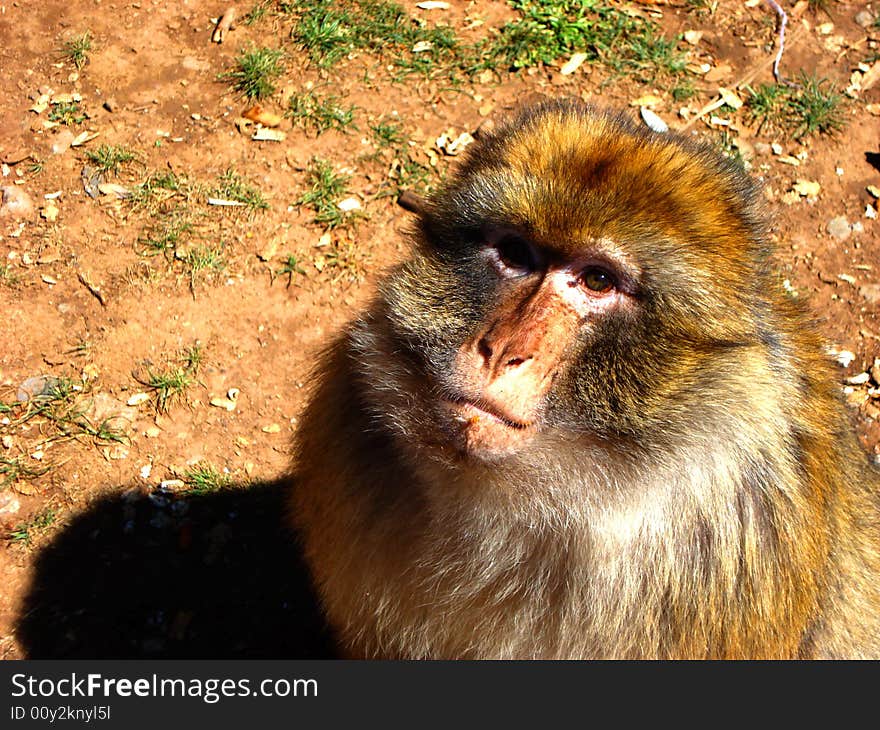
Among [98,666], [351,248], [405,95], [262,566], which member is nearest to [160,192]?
[351,248]

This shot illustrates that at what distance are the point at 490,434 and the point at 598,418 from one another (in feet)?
0.77

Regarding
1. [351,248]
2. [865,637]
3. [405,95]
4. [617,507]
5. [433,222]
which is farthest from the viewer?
[405,95]

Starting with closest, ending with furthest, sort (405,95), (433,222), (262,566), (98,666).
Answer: (433,222), (98,666), (262,566), (405,95)

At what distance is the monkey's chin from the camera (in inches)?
79.0

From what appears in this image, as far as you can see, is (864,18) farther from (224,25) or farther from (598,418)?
(598,418)

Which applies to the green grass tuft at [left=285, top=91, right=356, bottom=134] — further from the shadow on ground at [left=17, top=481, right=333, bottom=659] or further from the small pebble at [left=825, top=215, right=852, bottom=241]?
the small pebble at [left=825, top=215, right=852, bottom=241]

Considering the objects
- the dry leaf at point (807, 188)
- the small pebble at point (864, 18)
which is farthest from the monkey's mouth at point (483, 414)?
the small pebble at point (864, 18)

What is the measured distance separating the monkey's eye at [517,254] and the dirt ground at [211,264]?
1725mm

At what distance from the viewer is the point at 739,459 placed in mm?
2166

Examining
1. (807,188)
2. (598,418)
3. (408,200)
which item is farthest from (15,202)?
(807,188)

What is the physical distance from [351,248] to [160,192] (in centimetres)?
87

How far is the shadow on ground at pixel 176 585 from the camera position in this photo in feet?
10.8

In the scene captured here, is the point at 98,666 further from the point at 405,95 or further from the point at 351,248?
the point at 405,95

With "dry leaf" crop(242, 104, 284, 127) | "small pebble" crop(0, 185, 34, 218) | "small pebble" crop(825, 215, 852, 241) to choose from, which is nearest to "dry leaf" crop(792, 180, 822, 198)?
"small pebble" crop(825, 215, 852, 241)
